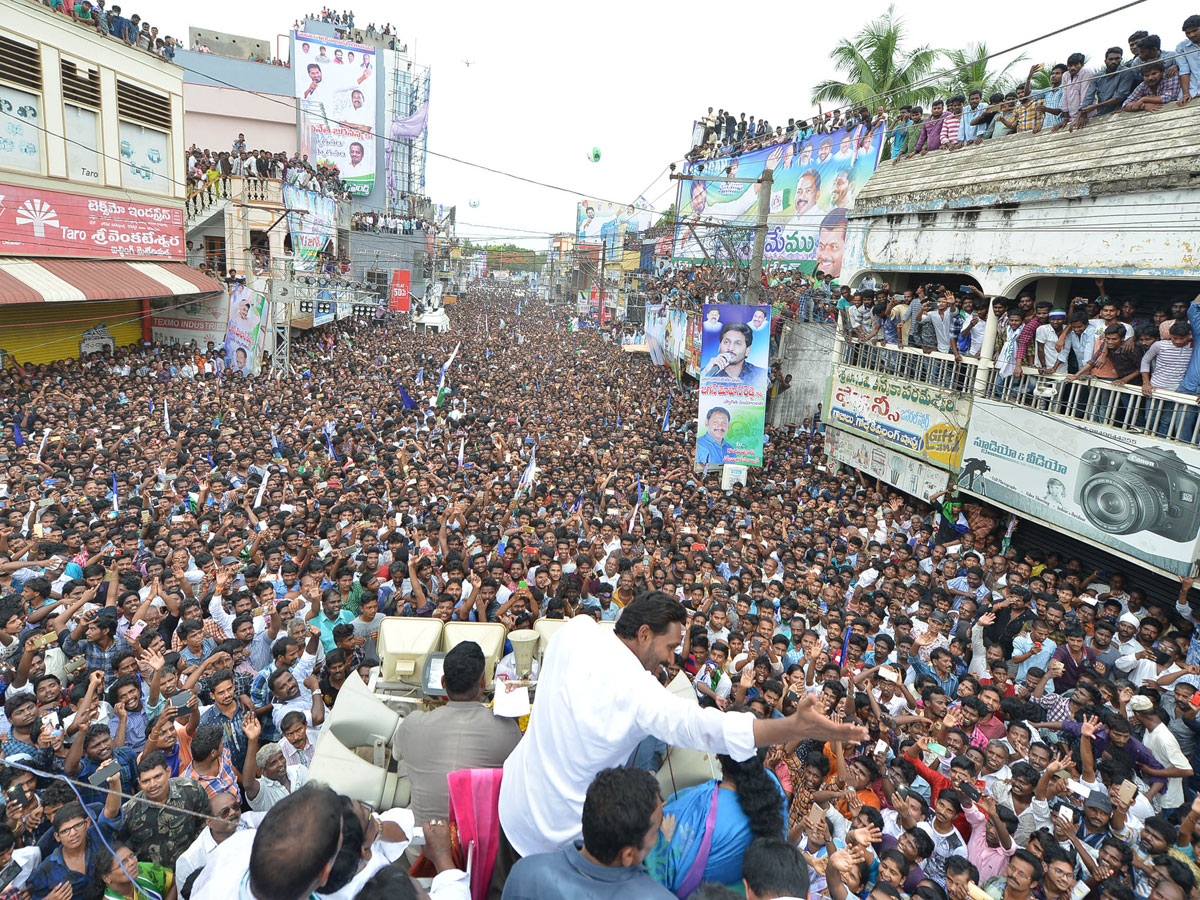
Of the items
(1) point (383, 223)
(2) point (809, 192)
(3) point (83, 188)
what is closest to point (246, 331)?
(3) point (83, 188)

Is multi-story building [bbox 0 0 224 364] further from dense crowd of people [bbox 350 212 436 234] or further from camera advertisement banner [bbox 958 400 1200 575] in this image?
dense crowd of people [bbox 350 212 436 234]

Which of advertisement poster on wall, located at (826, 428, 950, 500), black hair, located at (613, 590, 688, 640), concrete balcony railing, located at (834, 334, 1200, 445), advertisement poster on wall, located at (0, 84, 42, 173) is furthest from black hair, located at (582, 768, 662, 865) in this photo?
advertisement poster on wall, located at (0, 84, 42, 173)

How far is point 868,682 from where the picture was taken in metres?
5.40

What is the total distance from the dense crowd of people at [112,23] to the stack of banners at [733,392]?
52.3ft

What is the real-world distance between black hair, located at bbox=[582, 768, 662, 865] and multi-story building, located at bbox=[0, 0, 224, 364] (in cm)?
1702

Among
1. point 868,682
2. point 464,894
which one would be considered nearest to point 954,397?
point 868,682

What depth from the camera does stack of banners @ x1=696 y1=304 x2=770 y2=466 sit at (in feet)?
39.4

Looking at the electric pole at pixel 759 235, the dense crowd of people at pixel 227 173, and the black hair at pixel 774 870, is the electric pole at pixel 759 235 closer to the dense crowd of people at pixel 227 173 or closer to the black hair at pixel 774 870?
the black hair at pixel 774 870

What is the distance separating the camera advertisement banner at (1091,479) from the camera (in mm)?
7418

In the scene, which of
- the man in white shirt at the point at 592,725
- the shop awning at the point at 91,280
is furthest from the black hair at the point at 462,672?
the shop awning at the point at 91,280

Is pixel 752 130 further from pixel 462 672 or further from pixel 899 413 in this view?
pixel 462 672

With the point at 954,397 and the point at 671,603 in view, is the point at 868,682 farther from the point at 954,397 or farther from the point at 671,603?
the point at 954,397

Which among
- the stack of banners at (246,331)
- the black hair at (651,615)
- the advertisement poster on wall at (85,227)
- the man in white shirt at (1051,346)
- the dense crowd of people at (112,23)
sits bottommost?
the stack of banners at (246,331)

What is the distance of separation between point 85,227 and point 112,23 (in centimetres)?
524
